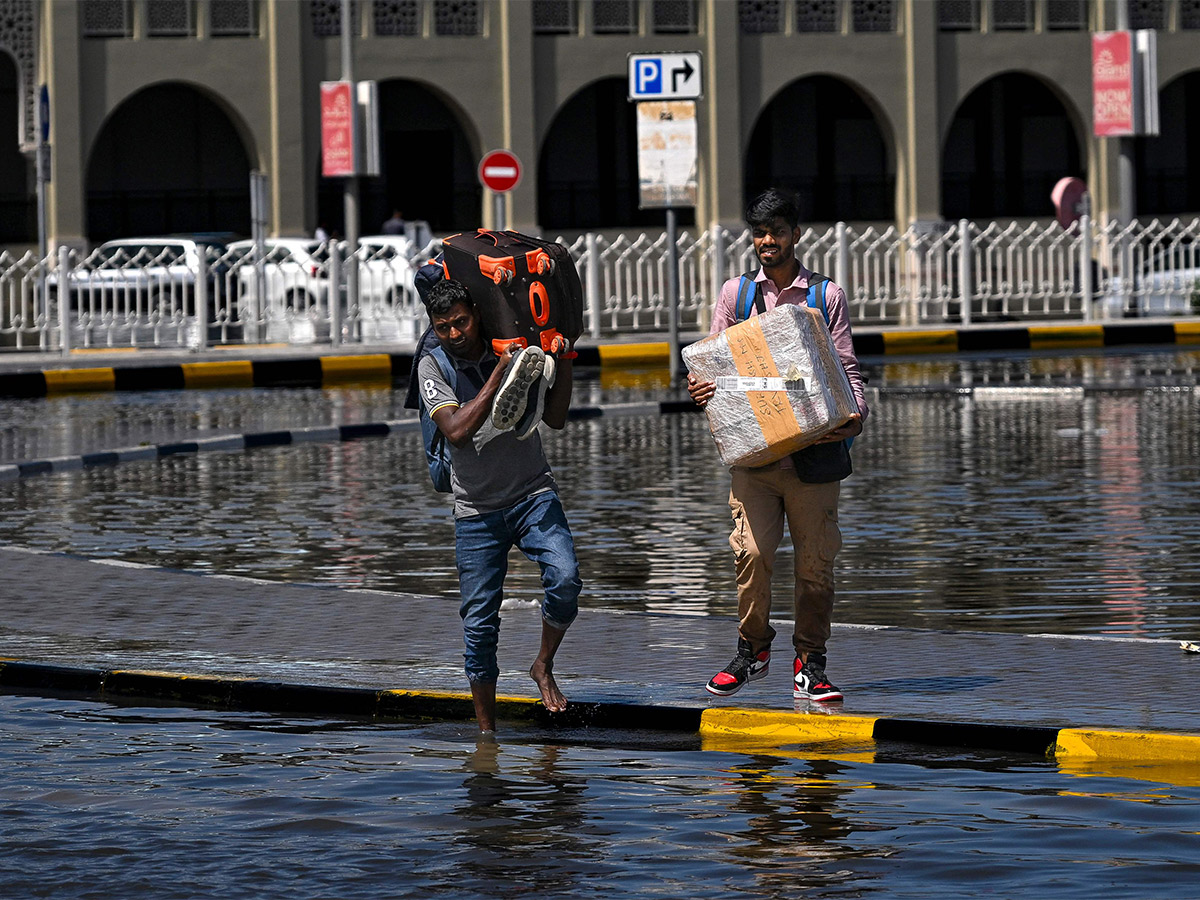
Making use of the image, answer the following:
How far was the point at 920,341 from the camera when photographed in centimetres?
3122

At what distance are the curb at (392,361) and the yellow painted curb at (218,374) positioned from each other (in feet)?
0.04

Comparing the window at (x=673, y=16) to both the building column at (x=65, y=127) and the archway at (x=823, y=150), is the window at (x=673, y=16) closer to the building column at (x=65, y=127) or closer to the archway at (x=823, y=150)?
the archway at (x=823, y=150)

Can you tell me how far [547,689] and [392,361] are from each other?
21190 millimetres

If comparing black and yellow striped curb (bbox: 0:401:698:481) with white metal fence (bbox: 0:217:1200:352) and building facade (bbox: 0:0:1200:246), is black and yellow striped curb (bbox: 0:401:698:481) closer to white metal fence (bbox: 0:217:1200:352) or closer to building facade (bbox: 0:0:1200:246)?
white metal fence (bbox: 0:217:1200:352)

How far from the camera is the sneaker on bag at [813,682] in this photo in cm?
770

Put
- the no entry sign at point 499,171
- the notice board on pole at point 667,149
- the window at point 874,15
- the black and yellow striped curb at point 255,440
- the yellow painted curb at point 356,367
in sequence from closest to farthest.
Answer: the black and yellow striped curb at point 255,440
the notice board on pole at point 667,149
the yellow painted curb at point 356,367
the no entry sign at point 499,171
the window at point 874,15

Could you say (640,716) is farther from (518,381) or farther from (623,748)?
(518,381)

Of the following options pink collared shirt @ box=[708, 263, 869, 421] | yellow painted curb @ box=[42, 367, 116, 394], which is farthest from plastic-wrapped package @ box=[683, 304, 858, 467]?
yellow painted curb @ box=[42, 367, 116, 394]

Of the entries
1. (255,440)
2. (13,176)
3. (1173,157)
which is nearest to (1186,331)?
(1173,157)

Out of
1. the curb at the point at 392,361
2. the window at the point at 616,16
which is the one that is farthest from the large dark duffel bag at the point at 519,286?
the window at the point at 616,16

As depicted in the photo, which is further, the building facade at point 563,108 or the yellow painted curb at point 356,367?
the building facade at point 563,108

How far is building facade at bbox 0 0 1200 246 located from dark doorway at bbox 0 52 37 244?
6cm

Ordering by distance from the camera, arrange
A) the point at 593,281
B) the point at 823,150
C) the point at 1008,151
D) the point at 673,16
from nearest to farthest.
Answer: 1. the point at 593,281
2. the point at 673,16
3. the point at 823,150
4. the point at 1008,151

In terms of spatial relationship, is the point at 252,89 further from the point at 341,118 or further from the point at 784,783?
the point at 784,783
